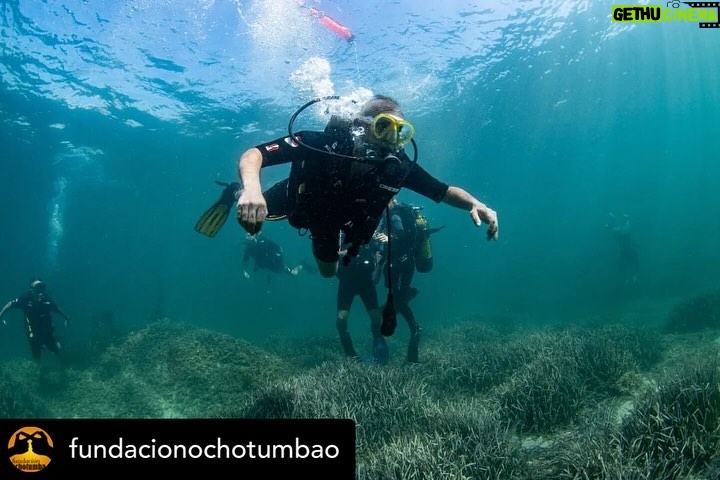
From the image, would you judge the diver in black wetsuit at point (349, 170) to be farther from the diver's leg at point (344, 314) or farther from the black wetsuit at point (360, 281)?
the diver's leg at point (344, 314)

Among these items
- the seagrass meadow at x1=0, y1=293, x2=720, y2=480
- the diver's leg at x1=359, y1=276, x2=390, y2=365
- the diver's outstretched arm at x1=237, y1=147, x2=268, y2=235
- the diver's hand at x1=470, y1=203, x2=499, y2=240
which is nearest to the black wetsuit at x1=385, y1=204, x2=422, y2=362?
the diver's leg at x1=359, y1=276, x2=390, y2=365

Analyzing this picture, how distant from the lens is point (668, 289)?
2797 cm

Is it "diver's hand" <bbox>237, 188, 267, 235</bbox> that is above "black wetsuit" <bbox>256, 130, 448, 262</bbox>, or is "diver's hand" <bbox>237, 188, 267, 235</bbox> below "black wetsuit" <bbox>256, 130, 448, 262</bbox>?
below

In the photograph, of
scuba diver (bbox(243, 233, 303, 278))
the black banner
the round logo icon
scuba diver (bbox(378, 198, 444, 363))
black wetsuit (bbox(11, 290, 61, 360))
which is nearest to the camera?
the black banner

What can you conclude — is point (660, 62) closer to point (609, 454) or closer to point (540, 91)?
→ point (540, 91)

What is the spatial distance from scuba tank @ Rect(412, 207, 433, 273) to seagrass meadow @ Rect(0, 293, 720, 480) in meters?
2.16

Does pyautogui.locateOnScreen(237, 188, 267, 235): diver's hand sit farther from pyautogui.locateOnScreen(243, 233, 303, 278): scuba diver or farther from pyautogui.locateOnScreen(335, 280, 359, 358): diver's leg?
pyautogui.locateOnScreen(243, 233, 303, 278): scuba diver

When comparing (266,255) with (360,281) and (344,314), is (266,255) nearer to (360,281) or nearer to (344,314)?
(344,314)

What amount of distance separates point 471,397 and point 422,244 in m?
3.31

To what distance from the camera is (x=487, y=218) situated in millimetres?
3678

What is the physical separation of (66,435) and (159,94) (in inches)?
821

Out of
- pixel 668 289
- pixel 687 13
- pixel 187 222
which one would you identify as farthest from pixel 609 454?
pixel 187 222

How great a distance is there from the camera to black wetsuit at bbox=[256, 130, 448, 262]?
330 centimetres

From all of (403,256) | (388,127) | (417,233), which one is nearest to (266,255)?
(403,256)
